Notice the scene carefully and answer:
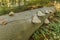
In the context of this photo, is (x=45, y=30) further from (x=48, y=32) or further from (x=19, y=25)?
(x=19, y=25)

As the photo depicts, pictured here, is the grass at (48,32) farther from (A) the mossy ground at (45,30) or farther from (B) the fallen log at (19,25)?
(B) the fallen log at (19,25)

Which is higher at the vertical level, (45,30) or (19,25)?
(19,25)

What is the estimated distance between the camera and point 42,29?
3.96m

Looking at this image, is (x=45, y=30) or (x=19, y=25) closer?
(x=19, y=25)

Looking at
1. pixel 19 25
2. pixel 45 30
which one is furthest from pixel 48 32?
pixel 19 25

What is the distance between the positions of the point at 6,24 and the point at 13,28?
14 centimetres

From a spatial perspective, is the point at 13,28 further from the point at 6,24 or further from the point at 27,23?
the point at 27,23

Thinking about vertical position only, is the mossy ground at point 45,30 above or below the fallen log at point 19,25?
below

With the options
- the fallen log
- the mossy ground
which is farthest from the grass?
the fallen log

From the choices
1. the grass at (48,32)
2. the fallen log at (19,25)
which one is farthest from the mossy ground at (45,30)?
Answer: the fallen log at (19,25)

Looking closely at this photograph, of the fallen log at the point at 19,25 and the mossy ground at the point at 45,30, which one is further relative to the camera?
the mossy ground at the point at 45,30

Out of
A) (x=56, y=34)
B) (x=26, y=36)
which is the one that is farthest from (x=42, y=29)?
(x=26, y=36)

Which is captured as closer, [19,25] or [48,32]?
[19,25]

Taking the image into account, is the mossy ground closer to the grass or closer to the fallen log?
the grass
